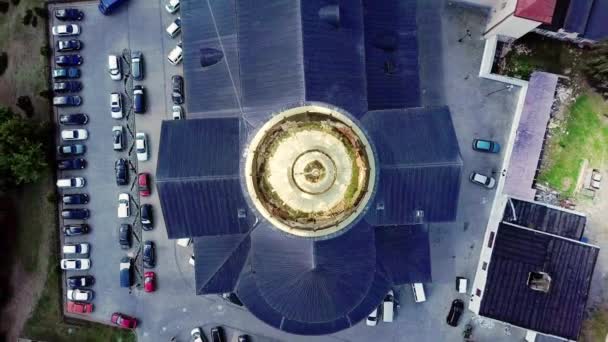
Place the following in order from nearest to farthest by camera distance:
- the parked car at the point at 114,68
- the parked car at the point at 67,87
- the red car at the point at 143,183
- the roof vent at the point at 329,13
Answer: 1. the roof vent at the point at 329,13
2. the red car at the point at 143,183
3. the parked car at the point at 114,68
4. the parked car at the point at 67,87

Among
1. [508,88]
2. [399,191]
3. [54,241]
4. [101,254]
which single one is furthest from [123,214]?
[508,88]

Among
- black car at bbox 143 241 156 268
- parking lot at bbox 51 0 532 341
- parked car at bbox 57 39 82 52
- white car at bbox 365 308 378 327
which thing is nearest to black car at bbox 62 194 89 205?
parking lot at bbox 51 0 532 341

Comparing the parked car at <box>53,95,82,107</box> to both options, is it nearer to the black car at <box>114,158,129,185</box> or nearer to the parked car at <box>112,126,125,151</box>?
the parked car at <box>112,126,125,151</box>

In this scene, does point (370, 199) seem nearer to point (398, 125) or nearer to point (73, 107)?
point (398, 125)

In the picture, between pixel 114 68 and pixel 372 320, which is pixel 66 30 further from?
pixel 372 320

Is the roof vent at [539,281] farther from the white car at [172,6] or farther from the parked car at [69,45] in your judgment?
the parked car at [69,45]

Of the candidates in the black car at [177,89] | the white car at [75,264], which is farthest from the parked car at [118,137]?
the white car at [75,264]
